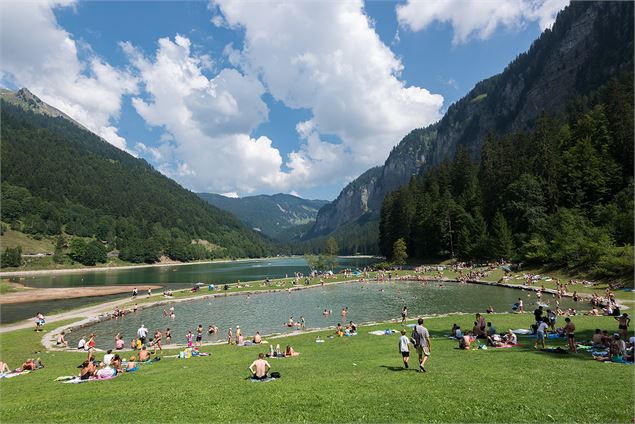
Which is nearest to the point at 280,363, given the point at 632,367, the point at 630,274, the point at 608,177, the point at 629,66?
the point at 632,367

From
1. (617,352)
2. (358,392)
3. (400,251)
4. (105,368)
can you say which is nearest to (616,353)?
(617,352)

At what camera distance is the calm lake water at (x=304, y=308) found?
41.2 meters

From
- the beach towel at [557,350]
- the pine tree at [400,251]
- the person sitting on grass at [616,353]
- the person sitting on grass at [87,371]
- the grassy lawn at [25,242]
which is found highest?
the grassy lawn at [25,242]

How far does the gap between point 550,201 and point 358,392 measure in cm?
8460

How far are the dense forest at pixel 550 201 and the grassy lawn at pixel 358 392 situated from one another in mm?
43481

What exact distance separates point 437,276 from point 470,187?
4377 cm

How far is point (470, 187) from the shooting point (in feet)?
357

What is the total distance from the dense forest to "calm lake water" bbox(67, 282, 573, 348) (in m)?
13.7

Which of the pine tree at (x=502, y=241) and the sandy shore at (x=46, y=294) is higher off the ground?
the pine tree at (x=502, y=241)

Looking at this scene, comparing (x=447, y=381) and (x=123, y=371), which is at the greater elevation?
(x=447, y=381)

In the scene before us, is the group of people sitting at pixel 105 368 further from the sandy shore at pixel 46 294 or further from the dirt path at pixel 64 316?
the sandy shore at pixel 46 294

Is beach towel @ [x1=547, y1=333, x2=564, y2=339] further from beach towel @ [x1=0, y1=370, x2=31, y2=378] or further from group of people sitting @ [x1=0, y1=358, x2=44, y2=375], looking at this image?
group of people sitting @ [x1=0, y1=358, x2=44, y2=375]

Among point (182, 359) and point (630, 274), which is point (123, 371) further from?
point (630, 274)

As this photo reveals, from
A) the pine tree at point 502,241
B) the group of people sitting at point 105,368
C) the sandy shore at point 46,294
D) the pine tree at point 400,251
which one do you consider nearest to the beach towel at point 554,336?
the group of people sitting at point 105,368
